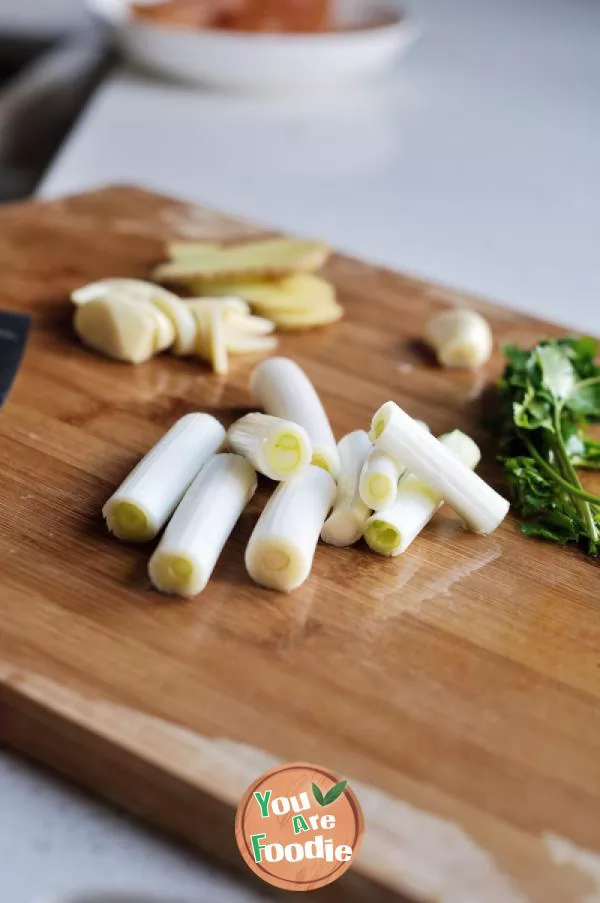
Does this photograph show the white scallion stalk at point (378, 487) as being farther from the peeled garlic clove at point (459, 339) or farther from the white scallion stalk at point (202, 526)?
the peeled garlic clove at point (459, 339)

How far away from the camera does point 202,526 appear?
3.23 feet

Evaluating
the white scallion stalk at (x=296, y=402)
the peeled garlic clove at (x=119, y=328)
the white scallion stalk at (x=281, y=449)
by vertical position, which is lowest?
the peeled garlic clove at (x=119, y=328)

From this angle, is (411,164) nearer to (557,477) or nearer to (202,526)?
(557,477)

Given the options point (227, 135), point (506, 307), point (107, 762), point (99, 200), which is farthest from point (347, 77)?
point (107, 762)

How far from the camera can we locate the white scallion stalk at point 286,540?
3.17 feet

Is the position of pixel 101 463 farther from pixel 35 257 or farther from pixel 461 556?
pixel 35 257

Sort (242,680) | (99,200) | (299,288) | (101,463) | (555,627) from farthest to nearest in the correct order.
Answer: (99,200) < (299,288) < (101,463) < (555,627) < (242,680)

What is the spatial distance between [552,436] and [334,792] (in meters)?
0.56

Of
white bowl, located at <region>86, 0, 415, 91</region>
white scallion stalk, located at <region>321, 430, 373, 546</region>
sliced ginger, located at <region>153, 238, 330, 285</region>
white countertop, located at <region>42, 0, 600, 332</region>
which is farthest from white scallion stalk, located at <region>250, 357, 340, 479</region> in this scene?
white bowl, located at <region>86, 0, 415, 91</region>

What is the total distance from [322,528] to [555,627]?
238 mm

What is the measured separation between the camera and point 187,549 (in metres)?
0.95

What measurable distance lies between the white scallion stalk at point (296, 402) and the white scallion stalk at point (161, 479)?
9 cm

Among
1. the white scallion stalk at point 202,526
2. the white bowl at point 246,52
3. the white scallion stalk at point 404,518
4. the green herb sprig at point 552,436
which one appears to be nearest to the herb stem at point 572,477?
the green herb sprig at point 552,436

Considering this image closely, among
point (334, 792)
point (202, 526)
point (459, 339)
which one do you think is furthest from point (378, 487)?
point (459, 339)
